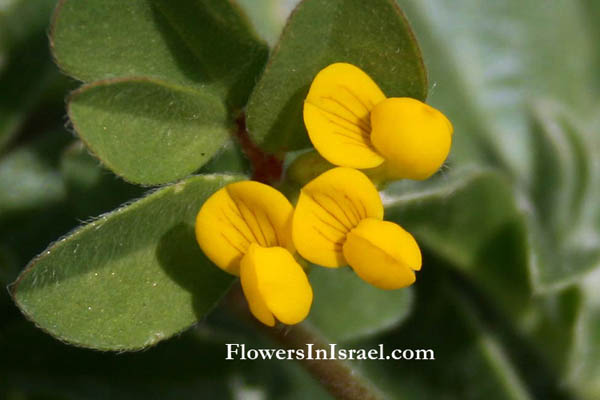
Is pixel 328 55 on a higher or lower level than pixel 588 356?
higher

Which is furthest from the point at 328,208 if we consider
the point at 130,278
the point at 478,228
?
the point at 478,228

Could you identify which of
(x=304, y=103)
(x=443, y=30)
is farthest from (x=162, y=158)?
(x=443, y=30)

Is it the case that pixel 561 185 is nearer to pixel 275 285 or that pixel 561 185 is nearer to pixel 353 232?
pixel 353 232

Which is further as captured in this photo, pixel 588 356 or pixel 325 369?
pixel 588 356

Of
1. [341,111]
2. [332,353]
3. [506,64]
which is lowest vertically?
[506,64]

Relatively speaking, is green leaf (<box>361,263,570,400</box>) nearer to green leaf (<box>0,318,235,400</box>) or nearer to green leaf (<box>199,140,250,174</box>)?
green leaf (<box>0,318,235,400</box>)

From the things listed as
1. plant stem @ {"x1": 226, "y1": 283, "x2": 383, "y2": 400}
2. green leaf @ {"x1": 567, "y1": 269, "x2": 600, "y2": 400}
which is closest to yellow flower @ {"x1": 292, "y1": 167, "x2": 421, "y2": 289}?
plant stem @ {"x1": 226, "y1": 283, "x2": 383, "y2": 400}

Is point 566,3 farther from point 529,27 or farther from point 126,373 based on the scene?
point 126,373
